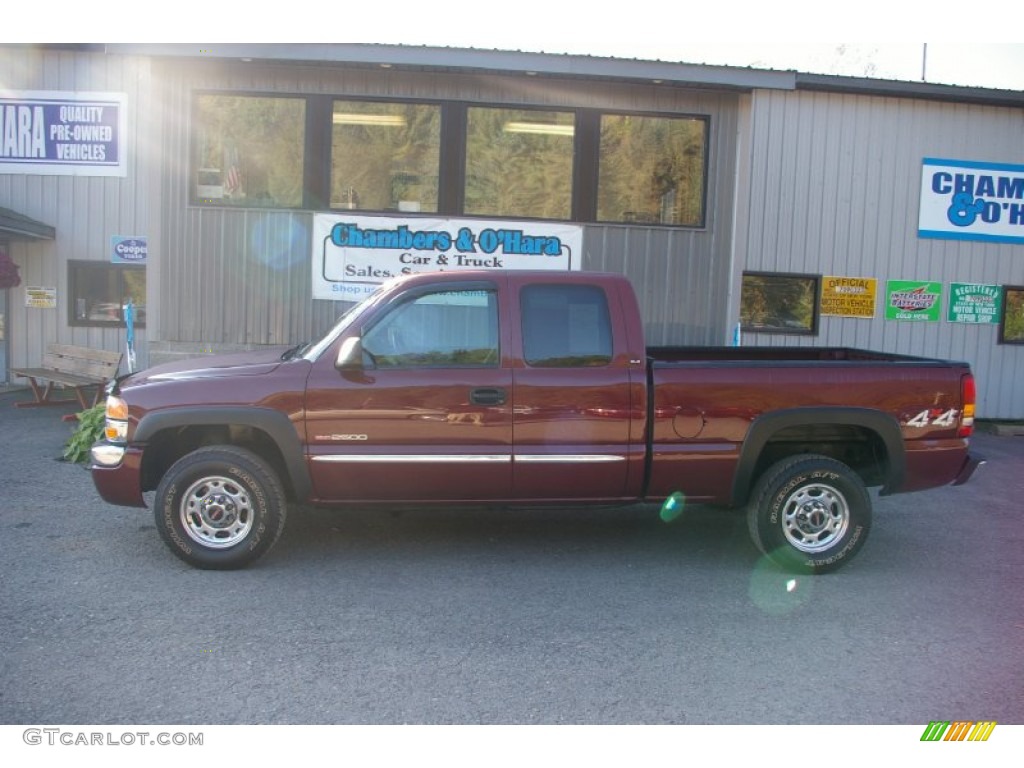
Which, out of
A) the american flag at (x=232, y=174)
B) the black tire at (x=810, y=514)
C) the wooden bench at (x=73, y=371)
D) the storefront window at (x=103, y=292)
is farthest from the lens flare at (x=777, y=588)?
the storefront window at (x=103, y=292)

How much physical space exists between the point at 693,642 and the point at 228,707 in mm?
2217

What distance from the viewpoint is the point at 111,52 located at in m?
9.98

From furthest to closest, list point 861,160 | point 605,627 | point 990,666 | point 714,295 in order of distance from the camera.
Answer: point 861,160, point 714,295, point 605,627, point 990,666

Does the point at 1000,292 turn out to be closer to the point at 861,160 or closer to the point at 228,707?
the point at 861,160

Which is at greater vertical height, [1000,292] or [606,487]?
[1000,292]

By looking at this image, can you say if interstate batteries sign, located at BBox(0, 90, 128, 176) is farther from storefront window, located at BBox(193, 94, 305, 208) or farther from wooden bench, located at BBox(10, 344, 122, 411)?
storefront window, located at BBox(193, 94, 305, 208)

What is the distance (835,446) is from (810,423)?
2.18ft

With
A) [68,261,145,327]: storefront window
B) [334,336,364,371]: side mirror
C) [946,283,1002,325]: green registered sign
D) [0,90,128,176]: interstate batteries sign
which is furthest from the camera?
[68,261,145,327]: storefront window

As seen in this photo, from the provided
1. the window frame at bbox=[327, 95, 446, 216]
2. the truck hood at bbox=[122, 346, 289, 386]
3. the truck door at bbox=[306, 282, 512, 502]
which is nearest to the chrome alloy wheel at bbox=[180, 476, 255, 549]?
the truck door at bbox=[306, 282, 512, 502]

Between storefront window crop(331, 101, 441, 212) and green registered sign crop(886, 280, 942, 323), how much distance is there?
6919 mm

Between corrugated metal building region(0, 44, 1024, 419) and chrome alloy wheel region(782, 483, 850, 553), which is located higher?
corrugated metal building region(0, 44, 1024, 419)

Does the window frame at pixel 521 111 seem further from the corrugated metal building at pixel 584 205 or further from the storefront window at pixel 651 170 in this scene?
the storefront window at pixel 651 170

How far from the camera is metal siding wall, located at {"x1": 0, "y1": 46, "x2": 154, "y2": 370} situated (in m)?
13.3

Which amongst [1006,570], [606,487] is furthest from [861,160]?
[606,487]
